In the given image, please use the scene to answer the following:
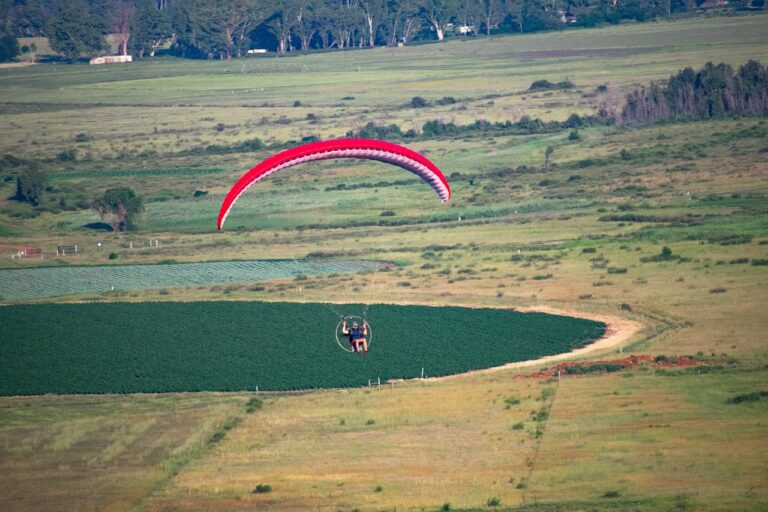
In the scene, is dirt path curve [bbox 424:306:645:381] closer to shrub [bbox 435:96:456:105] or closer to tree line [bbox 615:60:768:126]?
tree line [bbox 615:60:768:126]

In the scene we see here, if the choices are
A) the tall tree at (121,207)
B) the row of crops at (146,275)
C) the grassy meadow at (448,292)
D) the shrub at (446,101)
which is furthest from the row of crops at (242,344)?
the shrub at (446,101)

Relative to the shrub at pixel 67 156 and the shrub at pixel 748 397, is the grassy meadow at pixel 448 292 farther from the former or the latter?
the shrub at pixel 67 156

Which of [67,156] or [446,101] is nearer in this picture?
[67,156]

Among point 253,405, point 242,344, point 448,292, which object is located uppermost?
point 242,344

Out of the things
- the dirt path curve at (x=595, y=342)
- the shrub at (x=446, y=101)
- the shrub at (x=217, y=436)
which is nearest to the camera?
the shrub at (x=217, y=436)

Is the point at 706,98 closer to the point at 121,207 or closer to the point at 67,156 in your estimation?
the point at 67,156

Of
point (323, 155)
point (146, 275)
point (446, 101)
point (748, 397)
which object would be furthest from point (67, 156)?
point (748, 397)
